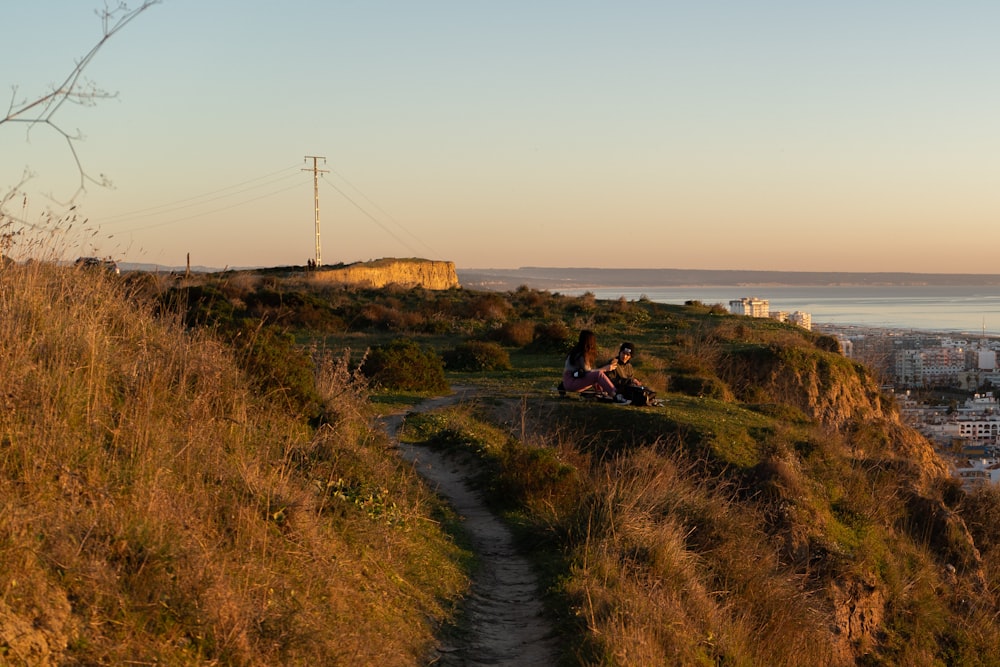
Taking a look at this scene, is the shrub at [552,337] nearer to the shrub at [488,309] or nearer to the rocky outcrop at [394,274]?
the shrub at [488,309]

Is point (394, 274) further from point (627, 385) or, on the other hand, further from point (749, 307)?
point (627, 385)

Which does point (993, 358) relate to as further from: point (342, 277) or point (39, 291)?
point (39, 291)

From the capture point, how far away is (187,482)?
650 centimetres

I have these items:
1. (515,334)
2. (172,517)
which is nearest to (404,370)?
(515,334)

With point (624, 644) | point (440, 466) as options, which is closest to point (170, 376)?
point (624, 644)

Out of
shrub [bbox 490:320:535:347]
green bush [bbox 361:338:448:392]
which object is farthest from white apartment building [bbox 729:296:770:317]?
green bush [bbox 361:338:448:392]

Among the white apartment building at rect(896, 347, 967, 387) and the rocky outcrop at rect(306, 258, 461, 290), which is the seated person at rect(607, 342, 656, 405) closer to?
the white apartment building at rect(896, 347, 967, 387)

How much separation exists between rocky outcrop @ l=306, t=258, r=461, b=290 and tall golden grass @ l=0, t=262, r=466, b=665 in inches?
1775

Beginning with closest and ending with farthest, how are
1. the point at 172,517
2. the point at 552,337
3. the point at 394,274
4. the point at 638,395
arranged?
the point at 172,517, the point at 638,395, the point at 552,337, the point at 394,274

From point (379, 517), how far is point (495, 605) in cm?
123

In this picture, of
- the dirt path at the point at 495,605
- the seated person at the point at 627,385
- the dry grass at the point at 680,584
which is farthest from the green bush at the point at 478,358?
the dry grass at the point at 680,584

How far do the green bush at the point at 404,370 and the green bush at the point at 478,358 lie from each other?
128 inches

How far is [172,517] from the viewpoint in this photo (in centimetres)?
579

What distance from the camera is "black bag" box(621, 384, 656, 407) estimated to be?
15633 mm
